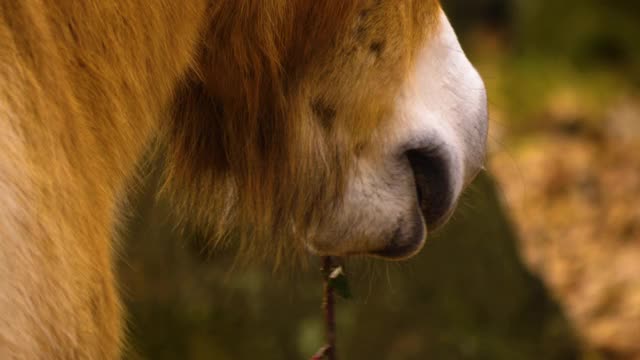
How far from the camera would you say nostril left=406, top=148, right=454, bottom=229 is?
216cm

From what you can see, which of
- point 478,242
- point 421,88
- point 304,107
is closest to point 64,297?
point 304,107

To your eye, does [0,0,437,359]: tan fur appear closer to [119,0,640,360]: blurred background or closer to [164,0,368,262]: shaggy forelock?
[164,0,368,262]: shaggy forelock

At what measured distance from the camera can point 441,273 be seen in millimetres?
3746

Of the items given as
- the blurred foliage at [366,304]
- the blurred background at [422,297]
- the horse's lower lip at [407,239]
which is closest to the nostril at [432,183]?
the horse's lower lip at [407,239]

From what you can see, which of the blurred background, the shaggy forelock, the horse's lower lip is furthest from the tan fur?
the blurred background

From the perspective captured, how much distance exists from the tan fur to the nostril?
0.28 ft

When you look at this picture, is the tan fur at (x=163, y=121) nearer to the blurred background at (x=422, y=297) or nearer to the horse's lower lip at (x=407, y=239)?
the horse's lower lip at (x=407, y=239)

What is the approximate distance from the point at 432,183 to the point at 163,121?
1.48 ft

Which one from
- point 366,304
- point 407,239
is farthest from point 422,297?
point 407,239

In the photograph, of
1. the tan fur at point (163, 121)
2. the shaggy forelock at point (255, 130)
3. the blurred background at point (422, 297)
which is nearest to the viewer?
the tan fur at point (163, 121)

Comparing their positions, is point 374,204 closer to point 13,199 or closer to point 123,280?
point 13,199

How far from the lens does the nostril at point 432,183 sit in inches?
85.0

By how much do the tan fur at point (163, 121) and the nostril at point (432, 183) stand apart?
0.09 metres

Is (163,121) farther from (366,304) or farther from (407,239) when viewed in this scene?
(366,304)
